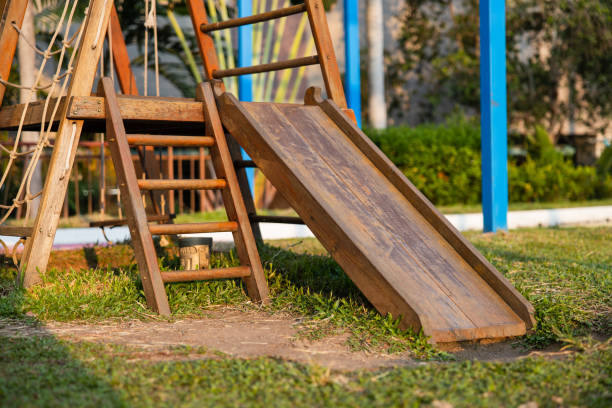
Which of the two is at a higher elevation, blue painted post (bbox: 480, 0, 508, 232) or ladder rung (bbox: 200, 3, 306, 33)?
ladder rung (bbox: 200, 3, 306, 33)

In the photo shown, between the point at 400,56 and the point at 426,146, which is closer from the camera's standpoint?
the point at 426,146

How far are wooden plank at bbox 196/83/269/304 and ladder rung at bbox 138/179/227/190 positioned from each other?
0.28 feet

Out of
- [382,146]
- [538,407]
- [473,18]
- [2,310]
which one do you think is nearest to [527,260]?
[538,407]

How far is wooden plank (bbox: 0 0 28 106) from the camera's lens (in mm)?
5324

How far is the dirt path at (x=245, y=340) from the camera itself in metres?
3.25

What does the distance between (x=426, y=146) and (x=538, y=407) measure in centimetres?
1111

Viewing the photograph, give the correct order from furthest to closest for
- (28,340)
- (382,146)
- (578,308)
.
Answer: (382,146) → (578,308) → (28,340)

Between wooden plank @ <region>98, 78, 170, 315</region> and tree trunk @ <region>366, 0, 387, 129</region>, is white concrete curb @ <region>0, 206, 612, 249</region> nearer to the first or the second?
wooden plank @ <region>98, 78, 170, 315</region>

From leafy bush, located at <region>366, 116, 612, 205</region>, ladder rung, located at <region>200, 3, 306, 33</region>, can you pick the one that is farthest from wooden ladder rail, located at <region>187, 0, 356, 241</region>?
leafy bush, located at <region>366, 116, 612, 205</region>

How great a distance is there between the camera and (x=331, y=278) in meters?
4.86

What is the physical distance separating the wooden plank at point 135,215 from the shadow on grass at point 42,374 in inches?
25.3

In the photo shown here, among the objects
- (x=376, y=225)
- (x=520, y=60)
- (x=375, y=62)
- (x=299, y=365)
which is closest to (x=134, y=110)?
(x=376, y=225)

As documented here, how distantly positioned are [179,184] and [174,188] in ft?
0.19

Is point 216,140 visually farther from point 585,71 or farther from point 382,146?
point 585,71
